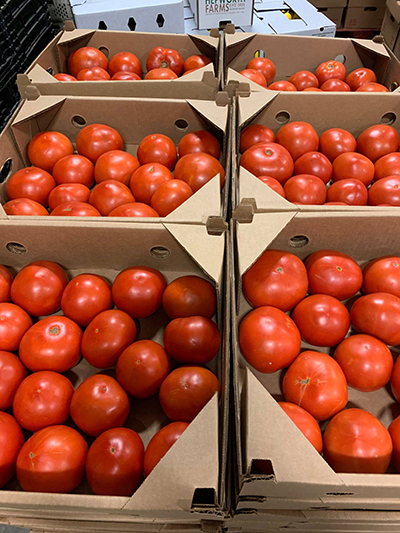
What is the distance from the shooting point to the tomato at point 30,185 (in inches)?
56.4

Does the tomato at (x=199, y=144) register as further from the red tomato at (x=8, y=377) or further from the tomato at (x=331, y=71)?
the red tomato at (x=8, y=377)

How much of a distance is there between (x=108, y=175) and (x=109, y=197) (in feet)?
0.53

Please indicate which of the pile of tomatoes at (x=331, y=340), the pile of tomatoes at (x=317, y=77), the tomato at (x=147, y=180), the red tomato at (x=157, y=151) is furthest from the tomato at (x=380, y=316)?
the pile of tomatoes at (x=317, y=77)

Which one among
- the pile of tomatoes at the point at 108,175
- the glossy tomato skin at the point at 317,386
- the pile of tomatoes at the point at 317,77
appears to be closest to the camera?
the glossy tomato skin at the point at 317,386

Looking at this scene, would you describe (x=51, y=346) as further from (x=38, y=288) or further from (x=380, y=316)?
(x=380, y=316)

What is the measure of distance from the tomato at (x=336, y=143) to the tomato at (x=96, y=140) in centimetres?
89

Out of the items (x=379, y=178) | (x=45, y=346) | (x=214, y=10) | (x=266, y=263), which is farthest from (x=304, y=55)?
(x=45, y=346)

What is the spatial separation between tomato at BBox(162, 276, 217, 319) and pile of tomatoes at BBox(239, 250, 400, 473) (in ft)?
0.37

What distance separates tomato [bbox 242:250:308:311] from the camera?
1.11 metres

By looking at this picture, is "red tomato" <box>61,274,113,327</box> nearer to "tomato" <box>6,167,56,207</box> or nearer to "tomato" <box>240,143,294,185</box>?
"tomato" <box>6,167,56,207</box>

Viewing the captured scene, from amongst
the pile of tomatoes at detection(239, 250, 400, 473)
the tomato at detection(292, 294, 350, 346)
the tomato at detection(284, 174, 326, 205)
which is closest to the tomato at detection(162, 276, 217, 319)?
the pile of tomatoes at detection(239, 250, 400, 473)

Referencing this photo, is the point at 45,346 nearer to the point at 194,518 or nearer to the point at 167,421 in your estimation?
the point at 167,421

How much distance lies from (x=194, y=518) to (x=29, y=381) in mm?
532

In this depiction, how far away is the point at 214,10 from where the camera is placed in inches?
92.5
